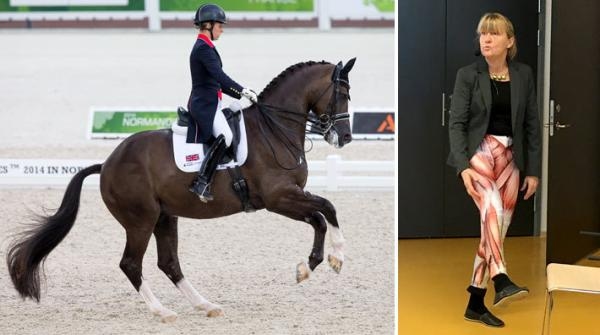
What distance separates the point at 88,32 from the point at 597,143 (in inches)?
166

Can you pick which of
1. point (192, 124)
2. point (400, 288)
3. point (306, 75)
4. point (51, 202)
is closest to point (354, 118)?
point (306, 75)

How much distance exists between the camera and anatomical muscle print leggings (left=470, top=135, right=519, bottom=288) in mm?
5191

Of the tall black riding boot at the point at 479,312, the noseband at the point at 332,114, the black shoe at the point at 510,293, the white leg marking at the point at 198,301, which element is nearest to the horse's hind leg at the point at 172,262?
the white leg marking at the point at 198,301

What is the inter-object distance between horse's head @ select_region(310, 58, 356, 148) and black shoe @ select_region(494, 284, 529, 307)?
1.29 m

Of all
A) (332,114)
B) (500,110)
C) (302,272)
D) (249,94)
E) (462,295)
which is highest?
(249,94)

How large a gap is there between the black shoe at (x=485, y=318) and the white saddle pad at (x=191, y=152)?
1.83 metres

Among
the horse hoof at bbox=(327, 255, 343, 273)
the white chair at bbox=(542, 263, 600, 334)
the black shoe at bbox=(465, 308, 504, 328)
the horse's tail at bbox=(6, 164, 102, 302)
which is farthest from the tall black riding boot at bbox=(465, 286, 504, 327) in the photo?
the horse's tail at bbox=(6, 164, 102, 302)

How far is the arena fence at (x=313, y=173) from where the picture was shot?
447 centimetres

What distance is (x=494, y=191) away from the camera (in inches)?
205

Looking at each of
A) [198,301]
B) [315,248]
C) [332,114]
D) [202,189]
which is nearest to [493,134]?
[332,114]

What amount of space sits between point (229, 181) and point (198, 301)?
1.95 ft

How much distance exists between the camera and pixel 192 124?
441 cm

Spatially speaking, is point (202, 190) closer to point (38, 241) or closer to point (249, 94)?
point (249, 94)

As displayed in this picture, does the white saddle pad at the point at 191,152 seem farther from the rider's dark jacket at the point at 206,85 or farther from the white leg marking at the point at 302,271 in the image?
the white leg marking at the point at 302,271
